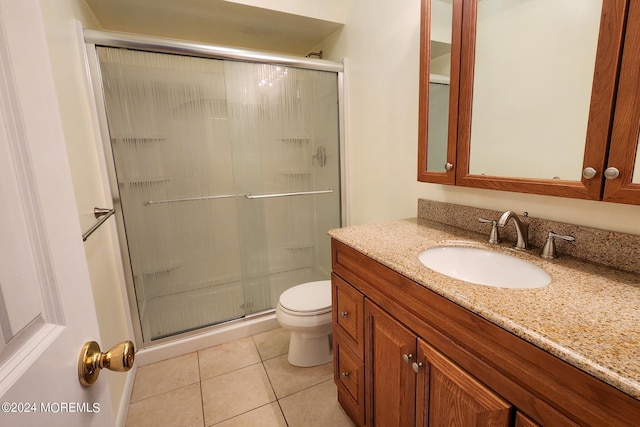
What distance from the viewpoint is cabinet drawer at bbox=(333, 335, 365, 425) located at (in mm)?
1261

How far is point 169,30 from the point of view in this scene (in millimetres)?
2148

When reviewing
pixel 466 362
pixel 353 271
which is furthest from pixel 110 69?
pixel 466 362

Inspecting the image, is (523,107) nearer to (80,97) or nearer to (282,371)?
(282,371)

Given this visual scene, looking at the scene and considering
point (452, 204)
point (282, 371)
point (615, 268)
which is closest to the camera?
point (615, 268)

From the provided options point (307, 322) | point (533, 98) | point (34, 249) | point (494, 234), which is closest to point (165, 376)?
point (307, 322)

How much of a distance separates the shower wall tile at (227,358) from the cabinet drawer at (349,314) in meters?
0.82

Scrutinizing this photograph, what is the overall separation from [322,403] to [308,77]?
2038mm

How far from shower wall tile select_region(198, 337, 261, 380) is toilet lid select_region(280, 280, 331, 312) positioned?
1.51 feet

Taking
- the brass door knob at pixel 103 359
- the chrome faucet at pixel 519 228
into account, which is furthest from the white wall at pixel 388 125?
the brass door knob at pixel 103 359

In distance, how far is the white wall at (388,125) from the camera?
1.29 m

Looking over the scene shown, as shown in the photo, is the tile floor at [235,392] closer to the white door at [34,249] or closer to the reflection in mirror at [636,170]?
the white door at [34,249]

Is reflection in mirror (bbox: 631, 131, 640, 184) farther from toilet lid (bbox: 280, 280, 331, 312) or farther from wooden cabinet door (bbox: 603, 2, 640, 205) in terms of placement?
toilet lid (bbox: 280, 280, 331, 312)

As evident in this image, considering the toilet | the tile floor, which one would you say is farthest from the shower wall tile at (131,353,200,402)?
the toilet

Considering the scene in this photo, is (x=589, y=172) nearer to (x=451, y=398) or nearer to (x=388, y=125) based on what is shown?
(x=451, y=398)
